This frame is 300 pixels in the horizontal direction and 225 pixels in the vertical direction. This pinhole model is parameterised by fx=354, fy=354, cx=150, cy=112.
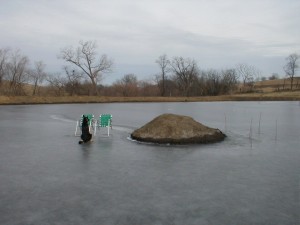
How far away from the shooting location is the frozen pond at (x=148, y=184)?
6.47 m

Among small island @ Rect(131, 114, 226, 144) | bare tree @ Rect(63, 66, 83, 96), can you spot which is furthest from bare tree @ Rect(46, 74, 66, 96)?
small island @ Rect(131, 114, 226, 144)

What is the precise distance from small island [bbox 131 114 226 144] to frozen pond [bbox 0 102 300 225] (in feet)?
2.78

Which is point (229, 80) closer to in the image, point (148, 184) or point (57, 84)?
point (57, 84)

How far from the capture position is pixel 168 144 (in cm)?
1485

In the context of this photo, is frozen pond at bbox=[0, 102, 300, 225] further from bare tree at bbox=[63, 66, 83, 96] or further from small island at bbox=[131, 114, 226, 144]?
bare tree at bbox=[63, 66, 83, 96]

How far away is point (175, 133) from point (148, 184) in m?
7.11

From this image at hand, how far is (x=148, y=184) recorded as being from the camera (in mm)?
8570

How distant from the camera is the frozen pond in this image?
21.2ft

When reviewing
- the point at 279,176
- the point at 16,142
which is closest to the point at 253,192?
the point at 279,176

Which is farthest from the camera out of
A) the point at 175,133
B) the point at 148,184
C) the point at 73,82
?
the point at 73,82

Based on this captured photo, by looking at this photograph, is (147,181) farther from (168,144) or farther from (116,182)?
(168,144)

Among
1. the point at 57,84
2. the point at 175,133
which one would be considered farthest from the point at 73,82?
the point at 175,133

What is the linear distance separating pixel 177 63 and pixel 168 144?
8841 cm

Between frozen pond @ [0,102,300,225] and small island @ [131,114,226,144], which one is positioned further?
small island @ [131,114,226,144]
